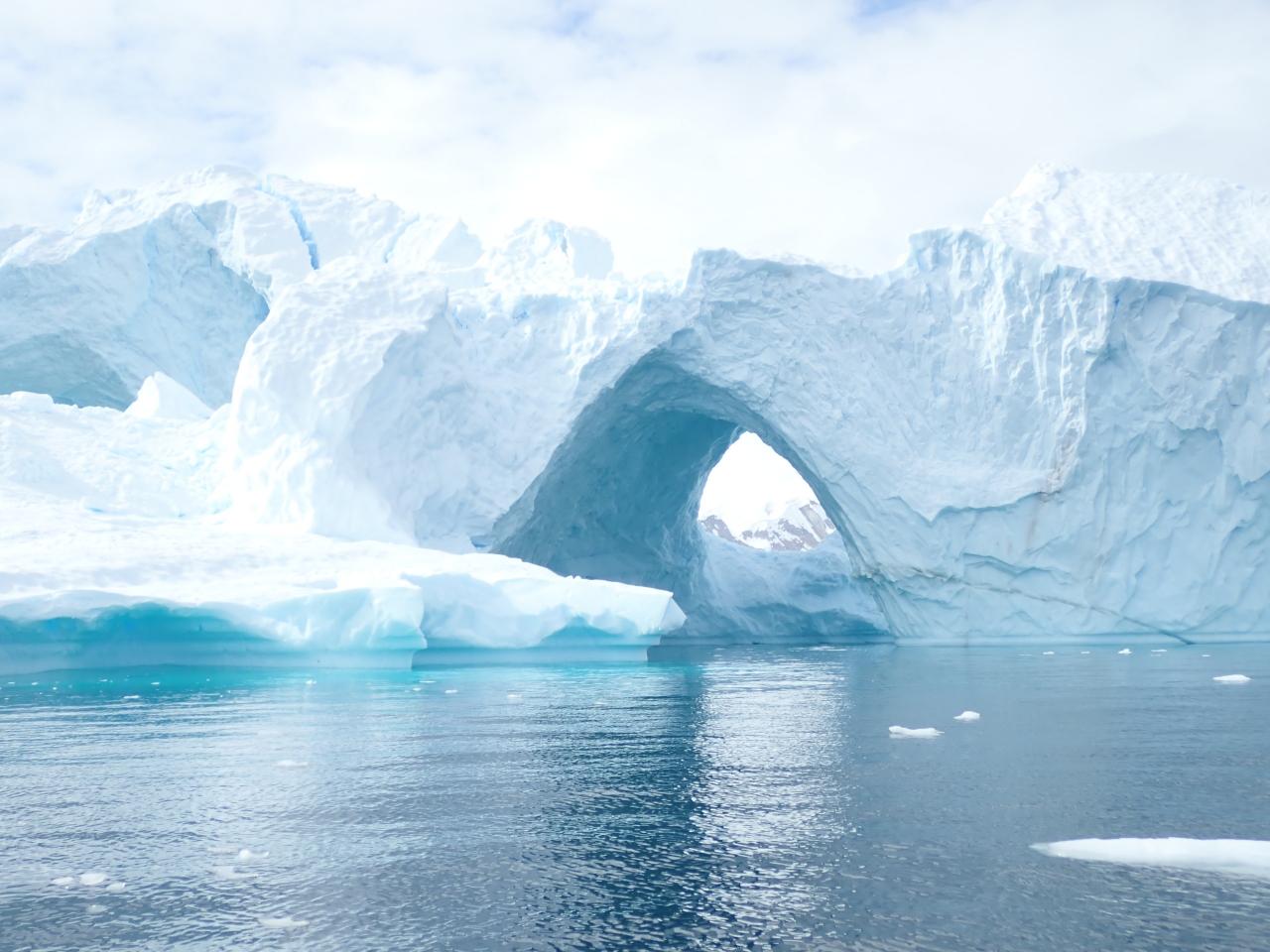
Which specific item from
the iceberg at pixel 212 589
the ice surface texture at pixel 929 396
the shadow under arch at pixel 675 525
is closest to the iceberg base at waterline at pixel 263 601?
the iceberg at pixel 212 589

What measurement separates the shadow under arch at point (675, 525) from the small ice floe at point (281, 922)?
16932mm

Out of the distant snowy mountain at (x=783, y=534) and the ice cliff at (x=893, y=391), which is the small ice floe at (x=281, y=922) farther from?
the distant snowy mountain at (x=783, y=534)

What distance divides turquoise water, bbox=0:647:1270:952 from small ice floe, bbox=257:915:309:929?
18 millimetres

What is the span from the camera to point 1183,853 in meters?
4.56

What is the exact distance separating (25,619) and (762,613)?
2022 centimetres

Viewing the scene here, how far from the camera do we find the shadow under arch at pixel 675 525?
2270 centimetres

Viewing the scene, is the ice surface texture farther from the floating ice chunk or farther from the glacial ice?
the floating ice chunk

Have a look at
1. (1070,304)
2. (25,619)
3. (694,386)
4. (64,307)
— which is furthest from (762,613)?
(25,619)

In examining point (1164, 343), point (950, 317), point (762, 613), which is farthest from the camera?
point (762, 613)

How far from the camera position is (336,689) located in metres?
12.6

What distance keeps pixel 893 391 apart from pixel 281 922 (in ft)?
63.9

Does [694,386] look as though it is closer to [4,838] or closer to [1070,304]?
[1070,304]

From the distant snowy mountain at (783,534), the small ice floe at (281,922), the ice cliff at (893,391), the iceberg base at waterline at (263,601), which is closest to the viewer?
the small ice floe at (281,922)

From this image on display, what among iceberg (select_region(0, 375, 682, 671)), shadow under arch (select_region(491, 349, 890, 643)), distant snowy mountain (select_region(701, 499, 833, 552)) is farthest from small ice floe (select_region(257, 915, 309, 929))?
distant snowy mountain (select_region(701, 499, 833, 552))
